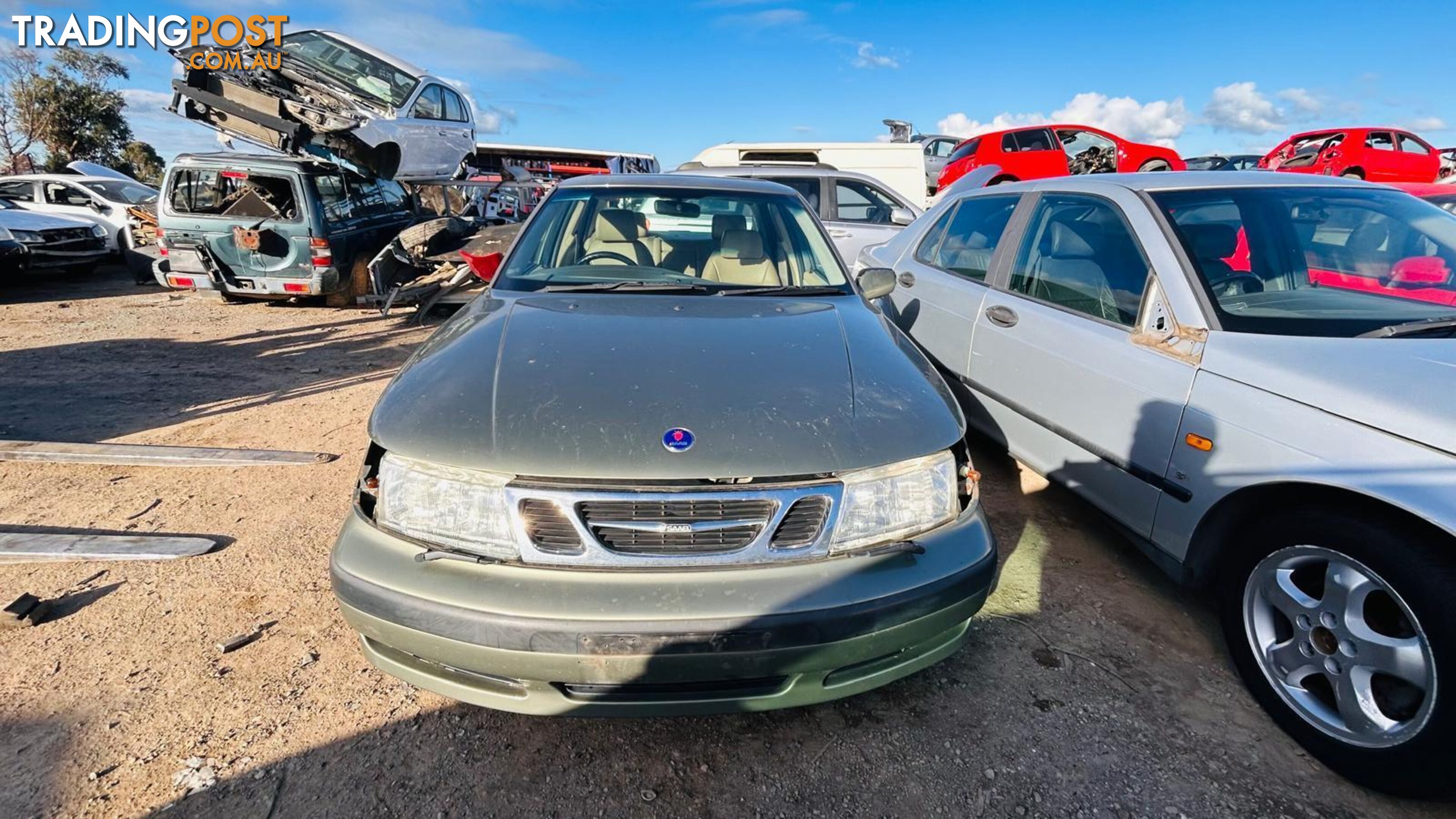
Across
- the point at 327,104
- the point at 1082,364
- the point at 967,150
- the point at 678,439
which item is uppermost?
the point at 967,150

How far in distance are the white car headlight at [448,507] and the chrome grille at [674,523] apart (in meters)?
0.21

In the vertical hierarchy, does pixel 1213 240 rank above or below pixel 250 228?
above

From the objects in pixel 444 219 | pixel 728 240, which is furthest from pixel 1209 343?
pixel 444 219

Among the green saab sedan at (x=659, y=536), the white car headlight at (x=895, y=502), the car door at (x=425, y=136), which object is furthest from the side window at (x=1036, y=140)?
the white car headlight at (x=895, y=502)

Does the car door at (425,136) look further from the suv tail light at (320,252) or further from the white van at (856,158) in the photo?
the white van at (856,158)

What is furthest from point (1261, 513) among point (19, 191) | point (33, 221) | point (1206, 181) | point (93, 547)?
point (19, 191)

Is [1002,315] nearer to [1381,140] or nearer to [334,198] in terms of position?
[334,198]

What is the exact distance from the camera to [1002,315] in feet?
10.7

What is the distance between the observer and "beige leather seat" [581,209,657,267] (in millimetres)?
2980

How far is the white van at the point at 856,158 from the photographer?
1088 cm

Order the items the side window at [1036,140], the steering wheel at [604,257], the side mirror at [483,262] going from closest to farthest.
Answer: the steering wheel at [604,257], the side mirror at [483,262], the side window at [1036,140]

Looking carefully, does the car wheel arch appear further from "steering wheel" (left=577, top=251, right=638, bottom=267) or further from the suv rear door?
the suv rear door

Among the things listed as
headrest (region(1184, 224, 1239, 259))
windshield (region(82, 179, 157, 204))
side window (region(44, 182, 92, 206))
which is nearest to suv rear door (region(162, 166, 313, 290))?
windshield (region(82, 179, 157, 204))

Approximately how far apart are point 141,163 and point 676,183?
38.3 m
